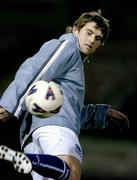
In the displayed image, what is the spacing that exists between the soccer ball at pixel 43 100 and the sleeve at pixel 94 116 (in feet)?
2.02

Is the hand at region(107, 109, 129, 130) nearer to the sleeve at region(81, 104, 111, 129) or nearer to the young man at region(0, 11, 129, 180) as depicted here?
the sleeve at region(81, 104, 111, 129)

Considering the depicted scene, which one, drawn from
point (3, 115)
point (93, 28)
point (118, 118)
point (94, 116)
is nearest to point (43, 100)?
point (3, 115)

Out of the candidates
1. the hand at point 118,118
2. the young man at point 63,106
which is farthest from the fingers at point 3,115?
the hand at point 118,118

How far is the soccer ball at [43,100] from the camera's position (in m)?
3.30

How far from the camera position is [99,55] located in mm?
7398

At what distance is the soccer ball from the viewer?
3.30 meters

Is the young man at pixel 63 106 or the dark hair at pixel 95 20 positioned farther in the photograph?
the dark hair at pixel 95 20

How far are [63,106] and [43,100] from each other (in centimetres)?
24

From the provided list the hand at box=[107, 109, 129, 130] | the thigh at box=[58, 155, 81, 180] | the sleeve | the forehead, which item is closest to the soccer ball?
the thigh at box=[58, 155, 81, 180]

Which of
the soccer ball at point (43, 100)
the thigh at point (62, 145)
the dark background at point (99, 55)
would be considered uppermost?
the soccer ball at point (43, 100)

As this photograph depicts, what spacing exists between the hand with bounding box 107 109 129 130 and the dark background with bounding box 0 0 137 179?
2.17m

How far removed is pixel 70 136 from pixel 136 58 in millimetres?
3857

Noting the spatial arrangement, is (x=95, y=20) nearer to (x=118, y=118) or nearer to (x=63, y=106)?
(x=63, y=106)

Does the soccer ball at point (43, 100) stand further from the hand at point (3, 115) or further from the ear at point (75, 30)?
the ear at point (75, 30)
